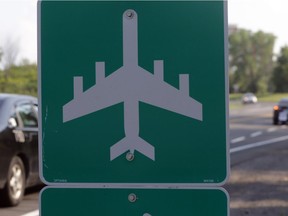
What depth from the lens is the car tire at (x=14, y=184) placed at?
9.86m

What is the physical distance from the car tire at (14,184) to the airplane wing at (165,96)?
7.38 m

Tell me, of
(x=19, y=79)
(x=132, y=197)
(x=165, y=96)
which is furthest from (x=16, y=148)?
(x=19, y=79)

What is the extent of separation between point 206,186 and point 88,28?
0.70 meters

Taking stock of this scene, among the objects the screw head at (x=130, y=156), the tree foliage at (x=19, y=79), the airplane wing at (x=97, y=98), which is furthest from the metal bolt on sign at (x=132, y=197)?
the tree foliage at (x=19, y=79)

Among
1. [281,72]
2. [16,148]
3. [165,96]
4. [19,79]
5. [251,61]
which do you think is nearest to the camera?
[165,96]

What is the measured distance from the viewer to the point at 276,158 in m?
18.1

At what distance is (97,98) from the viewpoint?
2713mm

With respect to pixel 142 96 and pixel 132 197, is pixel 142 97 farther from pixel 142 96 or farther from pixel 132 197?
pixel 132 197

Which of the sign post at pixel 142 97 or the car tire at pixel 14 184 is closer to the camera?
the sign post at pixel 142 97

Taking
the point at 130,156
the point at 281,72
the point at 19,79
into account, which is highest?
the point at 130,156

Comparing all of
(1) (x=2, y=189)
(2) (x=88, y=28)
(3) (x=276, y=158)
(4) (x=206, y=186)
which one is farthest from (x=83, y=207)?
(3) (x=276, y=158)

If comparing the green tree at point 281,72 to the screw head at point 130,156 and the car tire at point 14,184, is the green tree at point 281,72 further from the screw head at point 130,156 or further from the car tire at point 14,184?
the screw head at point 130,156

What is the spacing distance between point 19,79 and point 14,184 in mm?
67944

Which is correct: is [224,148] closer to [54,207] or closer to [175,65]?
[175,65]
